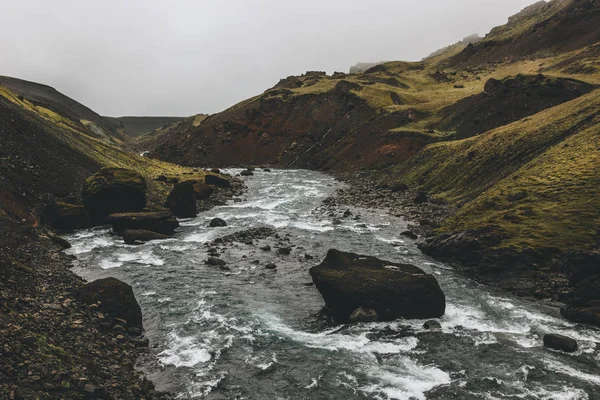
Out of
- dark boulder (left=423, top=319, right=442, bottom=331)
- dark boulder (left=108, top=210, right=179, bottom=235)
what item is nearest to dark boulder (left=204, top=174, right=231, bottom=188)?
dark boulder (left=108, top=210, right=179, bottom=235)

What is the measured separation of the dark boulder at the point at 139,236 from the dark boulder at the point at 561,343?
30.8 metres

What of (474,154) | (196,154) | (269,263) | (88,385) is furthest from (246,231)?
(196,154)

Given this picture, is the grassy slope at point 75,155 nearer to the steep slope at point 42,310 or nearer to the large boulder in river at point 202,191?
the steep slope at point 42,310

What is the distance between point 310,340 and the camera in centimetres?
1956

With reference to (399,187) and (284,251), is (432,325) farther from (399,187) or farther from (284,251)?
(399,187)

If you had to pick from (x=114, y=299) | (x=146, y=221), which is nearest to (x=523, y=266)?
(x=114, y=299)

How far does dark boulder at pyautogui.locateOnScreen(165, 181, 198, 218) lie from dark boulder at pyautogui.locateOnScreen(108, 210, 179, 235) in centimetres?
662

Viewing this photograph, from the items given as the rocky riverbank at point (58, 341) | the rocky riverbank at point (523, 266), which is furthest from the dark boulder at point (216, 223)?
the rocky riverbank at point (523, 266)

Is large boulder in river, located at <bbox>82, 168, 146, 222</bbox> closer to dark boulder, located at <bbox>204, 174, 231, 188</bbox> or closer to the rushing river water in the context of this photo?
the rushing river water

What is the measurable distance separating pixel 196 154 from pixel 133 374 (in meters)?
121

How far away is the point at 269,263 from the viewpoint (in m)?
30.8

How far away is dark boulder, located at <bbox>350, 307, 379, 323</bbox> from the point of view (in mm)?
21125

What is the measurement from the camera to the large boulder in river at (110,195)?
131 feet

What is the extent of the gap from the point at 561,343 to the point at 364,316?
8.78 meters
